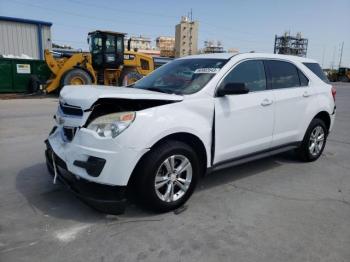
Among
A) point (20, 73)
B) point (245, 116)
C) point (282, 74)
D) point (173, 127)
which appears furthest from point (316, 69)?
point (20, 73)

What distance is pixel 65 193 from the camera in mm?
4012

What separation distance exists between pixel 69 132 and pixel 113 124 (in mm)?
629

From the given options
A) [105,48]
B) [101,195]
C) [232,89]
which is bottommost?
[101,195]

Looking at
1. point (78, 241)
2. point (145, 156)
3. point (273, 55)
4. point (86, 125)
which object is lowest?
point (78, 241)

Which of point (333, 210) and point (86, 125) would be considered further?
point (333, 210)

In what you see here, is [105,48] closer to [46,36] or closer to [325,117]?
[46,36]

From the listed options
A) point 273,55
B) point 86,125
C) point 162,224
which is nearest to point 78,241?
point 162,224

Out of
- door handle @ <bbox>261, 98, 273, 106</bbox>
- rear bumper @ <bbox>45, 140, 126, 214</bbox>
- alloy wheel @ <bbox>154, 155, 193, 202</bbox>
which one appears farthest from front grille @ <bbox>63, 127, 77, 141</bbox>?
door handle @ <bbox>261, 98, 273, 106</bbox>

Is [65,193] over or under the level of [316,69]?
under

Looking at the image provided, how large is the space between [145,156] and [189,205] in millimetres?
892

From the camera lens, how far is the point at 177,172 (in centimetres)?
361

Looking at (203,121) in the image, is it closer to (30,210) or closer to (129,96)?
(129,96)

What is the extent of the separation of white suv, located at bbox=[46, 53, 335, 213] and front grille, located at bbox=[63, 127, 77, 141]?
0.03 feet

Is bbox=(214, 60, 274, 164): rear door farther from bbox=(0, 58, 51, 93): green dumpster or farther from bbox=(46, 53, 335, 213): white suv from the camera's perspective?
bbox=(0, 58, 51, 93): green dumpster
